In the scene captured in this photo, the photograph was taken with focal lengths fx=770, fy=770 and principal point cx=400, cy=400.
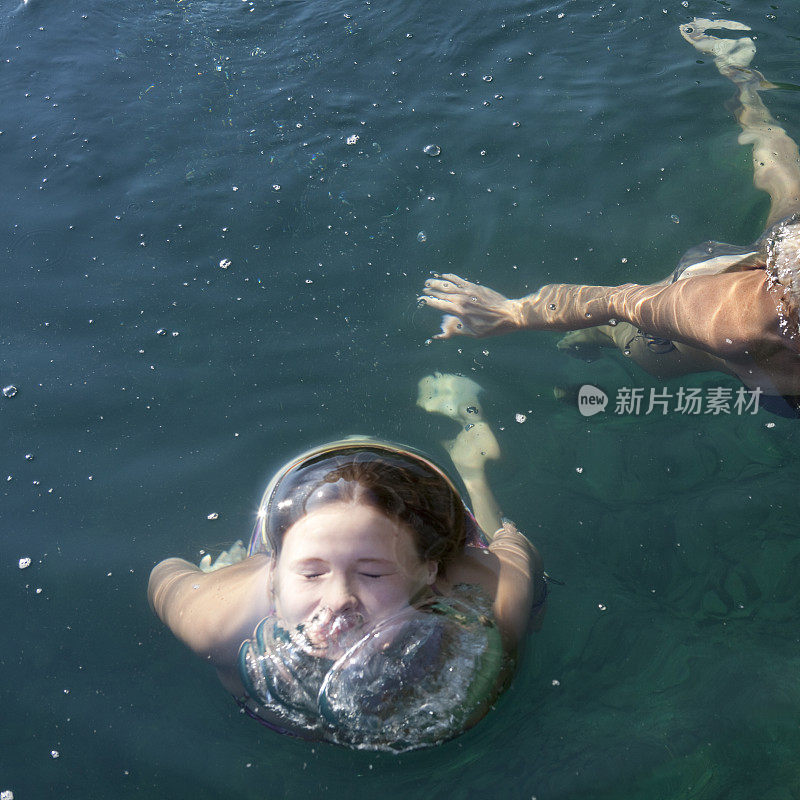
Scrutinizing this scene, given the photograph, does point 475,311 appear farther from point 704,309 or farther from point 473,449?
point 704,309

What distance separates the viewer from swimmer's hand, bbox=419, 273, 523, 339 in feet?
13.9

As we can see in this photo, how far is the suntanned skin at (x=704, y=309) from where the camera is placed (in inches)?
128

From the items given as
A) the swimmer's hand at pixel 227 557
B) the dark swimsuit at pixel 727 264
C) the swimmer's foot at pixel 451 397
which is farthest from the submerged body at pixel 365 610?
the dark swimsuit at pixel 727 264

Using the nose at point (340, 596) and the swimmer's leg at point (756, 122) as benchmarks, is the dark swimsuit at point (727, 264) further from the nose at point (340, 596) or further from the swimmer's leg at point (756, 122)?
the nose at point (340, 596)

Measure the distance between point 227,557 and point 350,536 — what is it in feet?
3.47

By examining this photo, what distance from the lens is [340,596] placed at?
2584mm

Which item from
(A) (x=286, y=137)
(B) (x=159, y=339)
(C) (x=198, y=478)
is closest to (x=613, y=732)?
(C) (x=198, y=478)

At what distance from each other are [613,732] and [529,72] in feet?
14.8

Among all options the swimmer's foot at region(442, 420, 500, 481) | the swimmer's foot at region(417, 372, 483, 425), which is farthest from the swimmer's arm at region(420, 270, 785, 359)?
the swimmer's foot at region(442, 420, 500, 481)

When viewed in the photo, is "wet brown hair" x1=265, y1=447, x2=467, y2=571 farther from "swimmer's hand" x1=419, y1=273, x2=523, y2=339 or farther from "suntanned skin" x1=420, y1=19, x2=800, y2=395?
"suntanned skin" x1=420, y1=19, x2=800, y2=395

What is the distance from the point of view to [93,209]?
4930mm

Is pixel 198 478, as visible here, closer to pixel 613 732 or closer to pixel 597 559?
pixel 597 559

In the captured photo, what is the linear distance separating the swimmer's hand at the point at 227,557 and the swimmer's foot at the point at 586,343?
6.56 ft
